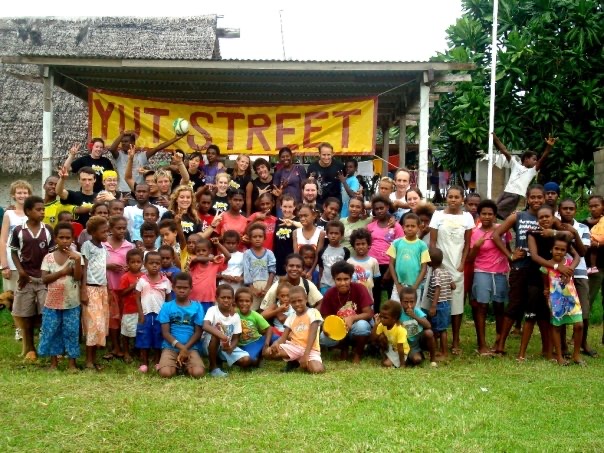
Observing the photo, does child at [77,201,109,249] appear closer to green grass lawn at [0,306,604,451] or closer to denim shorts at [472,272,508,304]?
green grass lawn at [0,306,604,451]

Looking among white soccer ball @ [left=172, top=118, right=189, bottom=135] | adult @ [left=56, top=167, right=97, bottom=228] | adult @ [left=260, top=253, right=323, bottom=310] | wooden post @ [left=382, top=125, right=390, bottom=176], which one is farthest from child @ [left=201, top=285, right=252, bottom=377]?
wooden post @ [left=382, top=125, right=390, bottom=176]

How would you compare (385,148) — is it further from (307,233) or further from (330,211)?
(307,233)

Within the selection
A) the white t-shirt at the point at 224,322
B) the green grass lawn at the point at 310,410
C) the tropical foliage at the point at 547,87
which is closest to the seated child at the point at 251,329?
the white t-shirt at the point at 224,322

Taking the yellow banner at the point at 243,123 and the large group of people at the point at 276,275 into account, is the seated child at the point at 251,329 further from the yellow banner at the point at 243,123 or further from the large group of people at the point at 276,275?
the yellow banner at the point at 243,123

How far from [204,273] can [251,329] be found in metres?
0.89

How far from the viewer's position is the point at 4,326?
976 cm

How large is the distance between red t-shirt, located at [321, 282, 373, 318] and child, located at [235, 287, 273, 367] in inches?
26.2

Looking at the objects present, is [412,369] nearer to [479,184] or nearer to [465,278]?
[465,278]

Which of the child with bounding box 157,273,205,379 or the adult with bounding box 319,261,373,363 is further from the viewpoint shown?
the adult with bounding box 319,261,373,363

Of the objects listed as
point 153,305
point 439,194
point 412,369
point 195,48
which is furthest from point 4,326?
point 439,194

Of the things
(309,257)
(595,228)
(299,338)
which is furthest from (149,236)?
(595,228)

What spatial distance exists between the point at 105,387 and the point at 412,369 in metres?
2.82

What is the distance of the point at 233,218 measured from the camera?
8.62 metres

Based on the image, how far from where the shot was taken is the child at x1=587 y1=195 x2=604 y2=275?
8305mm
